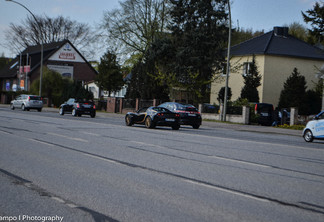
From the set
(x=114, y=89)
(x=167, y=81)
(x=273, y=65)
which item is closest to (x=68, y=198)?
(x=167, y=81)

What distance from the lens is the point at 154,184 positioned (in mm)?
7281

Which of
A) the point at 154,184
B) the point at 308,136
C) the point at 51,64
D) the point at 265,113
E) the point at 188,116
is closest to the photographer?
the point at 154,184

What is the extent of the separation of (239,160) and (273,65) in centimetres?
3933

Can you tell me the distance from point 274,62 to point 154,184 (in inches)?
1709

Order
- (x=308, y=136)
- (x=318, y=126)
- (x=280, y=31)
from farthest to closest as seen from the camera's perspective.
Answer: (x=280, y=31), (x=308, y=136), (x=318, y=126)

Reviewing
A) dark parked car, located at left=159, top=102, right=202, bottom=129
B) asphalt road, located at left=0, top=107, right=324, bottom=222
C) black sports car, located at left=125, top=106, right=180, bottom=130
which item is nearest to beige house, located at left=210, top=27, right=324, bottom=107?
dark parked car, located at left=159, top=102, right=202, bottom=129

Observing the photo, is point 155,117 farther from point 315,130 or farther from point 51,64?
point 51,64

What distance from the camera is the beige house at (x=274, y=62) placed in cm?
4812

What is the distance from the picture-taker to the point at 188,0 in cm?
4047

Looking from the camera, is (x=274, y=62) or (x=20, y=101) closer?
(x=20, y=101)

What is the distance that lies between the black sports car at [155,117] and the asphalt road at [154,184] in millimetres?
9794

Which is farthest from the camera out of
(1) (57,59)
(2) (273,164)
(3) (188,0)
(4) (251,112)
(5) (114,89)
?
(1) (57,59)

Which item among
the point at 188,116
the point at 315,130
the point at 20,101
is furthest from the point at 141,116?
the point at 20,101

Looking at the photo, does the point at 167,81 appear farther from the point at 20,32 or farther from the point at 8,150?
the point at 20,32
